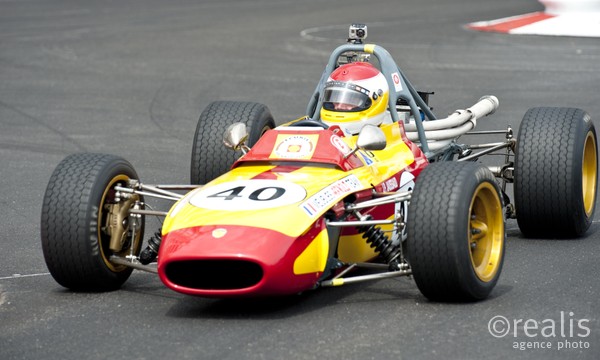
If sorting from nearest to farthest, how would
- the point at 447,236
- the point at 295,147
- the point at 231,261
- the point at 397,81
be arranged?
the point at 231,261
the point at 447,236
the point at 295,147
the point at 397,81

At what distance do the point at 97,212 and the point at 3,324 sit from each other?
0.93 meters

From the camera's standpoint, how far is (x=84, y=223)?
7.70 metres

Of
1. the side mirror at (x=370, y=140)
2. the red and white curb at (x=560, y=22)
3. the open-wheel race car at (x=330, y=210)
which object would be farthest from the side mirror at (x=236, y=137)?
the red and white curb at (x=560, y=22)

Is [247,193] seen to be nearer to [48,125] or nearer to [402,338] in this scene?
[402,338]

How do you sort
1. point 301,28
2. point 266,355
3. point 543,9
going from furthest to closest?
point 543,9 < point 301,28 < point 266,355

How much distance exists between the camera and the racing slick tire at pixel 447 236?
728 cm

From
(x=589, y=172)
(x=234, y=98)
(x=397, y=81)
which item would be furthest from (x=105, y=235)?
(x=234, y=98)

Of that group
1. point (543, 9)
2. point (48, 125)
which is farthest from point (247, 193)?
point (543, 9)

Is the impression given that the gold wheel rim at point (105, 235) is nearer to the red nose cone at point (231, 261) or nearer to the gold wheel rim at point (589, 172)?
the red nose cone at point (231, 261)

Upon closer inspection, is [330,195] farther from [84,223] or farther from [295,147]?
[84,223]

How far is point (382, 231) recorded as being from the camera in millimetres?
7867

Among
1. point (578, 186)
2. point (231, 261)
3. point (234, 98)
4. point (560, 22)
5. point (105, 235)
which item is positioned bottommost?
point (560, 22)

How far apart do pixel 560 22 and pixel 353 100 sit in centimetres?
1551

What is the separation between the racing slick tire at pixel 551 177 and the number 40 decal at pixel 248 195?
2.40 meters
